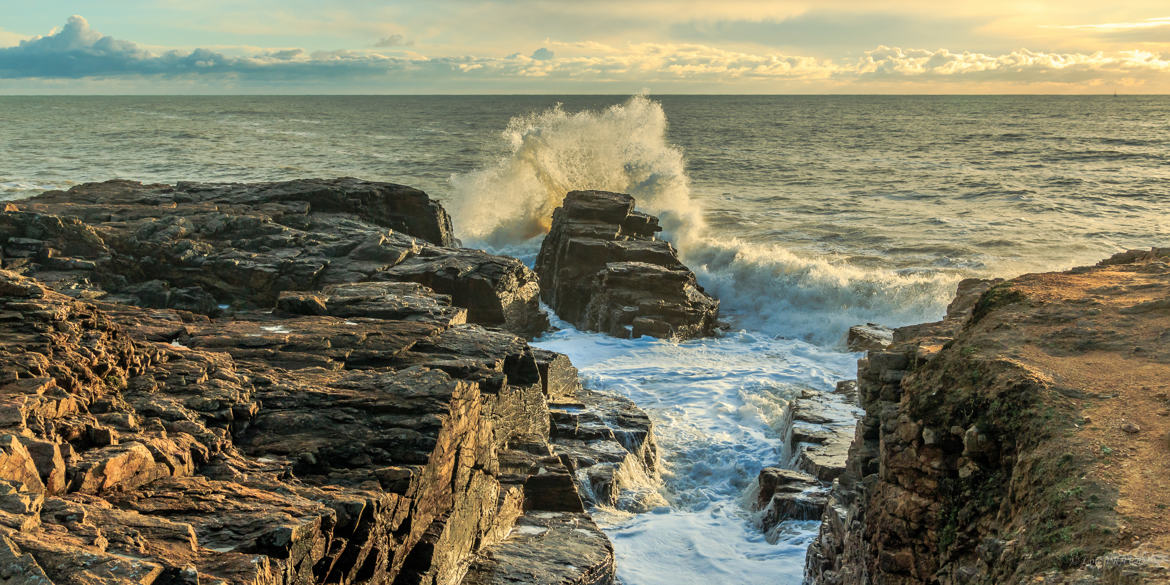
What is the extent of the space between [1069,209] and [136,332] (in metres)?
40.2

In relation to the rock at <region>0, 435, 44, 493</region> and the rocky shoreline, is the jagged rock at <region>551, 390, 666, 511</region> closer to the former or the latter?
the rocky shoreline

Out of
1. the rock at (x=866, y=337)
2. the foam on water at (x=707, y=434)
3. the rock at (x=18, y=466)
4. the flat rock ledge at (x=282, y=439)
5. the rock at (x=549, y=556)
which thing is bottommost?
the foam on water at (x=707, y=434)

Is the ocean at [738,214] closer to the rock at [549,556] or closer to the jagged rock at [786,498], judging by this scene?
the jagged rock at [786,498]

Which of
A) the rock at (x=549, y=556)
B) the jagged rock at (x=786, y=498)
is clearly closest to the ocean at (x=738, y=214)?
the jagged rock at (x=786, y=498)

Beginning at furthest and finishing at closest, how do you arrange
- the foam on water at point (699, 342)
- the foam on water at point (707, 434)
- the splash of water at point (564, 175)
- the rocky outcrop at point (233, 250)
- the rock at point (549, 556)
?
the splash of water at point (564, 175) < the rocky outcrop at point (233, 250) < the foam on water at point (699, 342) < the foam on water at point (707, 434) < the rock at point (549, 556)

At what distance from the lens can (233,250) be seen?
15945mm

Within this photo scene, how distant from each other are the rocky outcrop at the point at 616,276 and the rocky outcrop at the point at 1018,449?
37.5ft

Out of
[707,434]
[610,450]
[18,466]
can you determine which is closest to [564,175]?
[707,434]

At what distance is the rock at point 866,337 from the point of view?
65.4ft

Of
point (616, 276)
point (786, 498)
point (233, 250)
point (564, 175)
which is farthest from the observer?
point (564, 175)

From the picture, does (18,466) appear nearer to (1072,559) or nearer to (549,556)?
(549,556)

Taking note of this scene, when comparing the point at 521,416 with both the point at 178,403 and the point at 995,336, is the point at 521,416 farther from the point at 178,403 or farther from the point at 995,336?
the point at 995,336

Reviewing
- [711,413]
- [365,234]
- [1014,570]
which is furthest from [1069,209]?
[1014,570]

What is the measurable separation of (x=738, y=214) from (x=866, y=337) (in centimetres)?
2102
